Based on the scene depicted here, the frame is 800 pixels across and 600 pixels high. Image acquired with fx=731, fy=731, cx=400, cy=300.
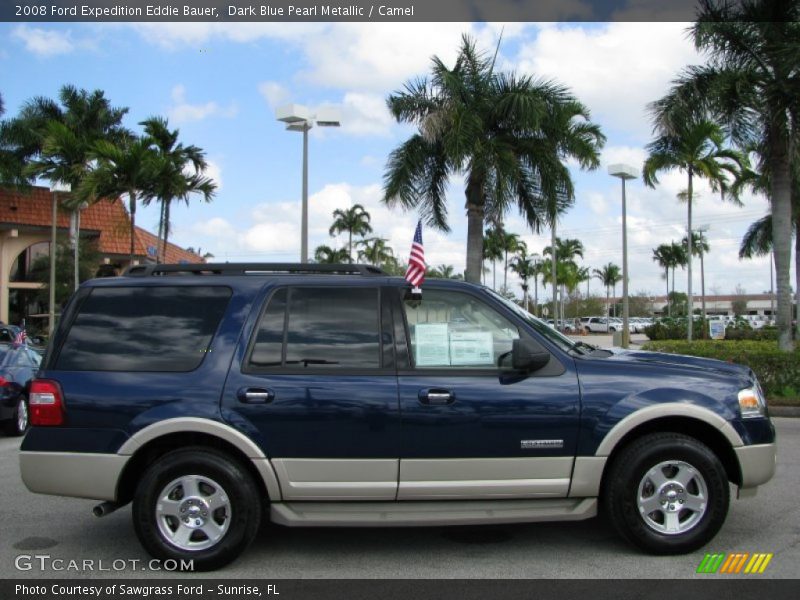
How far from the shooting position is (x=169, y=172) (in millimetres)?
25266

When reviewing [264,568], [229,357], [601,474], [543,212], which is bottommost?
[264,568]

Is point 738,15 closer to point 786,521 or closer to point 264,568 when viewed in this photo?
point 786,521

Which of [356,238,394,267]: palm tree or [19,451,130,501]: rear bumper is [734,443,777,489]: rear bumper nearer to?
[19,451,130,501]: rear bumper

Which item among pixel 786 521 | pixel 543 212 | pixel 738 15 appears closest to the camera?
pixel 786 521

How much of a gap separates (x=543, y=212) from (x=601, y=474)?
607 inches

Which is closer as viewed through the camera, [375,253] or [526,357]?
[526,357]

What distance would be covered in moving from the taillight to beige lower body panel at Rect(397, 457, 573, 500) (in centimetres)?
224

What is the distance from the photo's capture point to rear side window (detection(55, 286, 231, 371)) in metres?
4.84

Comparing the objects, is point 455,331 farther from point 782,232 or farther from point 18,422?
point 782,232

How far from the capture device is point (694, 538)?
4.80m

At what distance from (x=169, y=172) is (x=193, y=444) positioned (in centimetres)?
2216

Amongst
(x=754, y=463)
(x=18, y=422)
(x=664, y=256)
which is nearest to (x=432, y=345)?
(x=754, y=463)

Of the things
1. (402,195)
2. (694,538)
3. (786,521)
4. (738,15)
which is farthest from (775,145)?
(694,538)

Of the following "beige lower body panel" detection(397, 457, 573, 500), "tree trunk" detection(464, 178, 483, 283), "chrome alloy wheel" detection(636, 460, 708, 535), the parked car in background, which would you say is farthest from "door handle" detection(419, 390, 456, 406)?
"tree trunk" detection(464, 178, 483, 283)
